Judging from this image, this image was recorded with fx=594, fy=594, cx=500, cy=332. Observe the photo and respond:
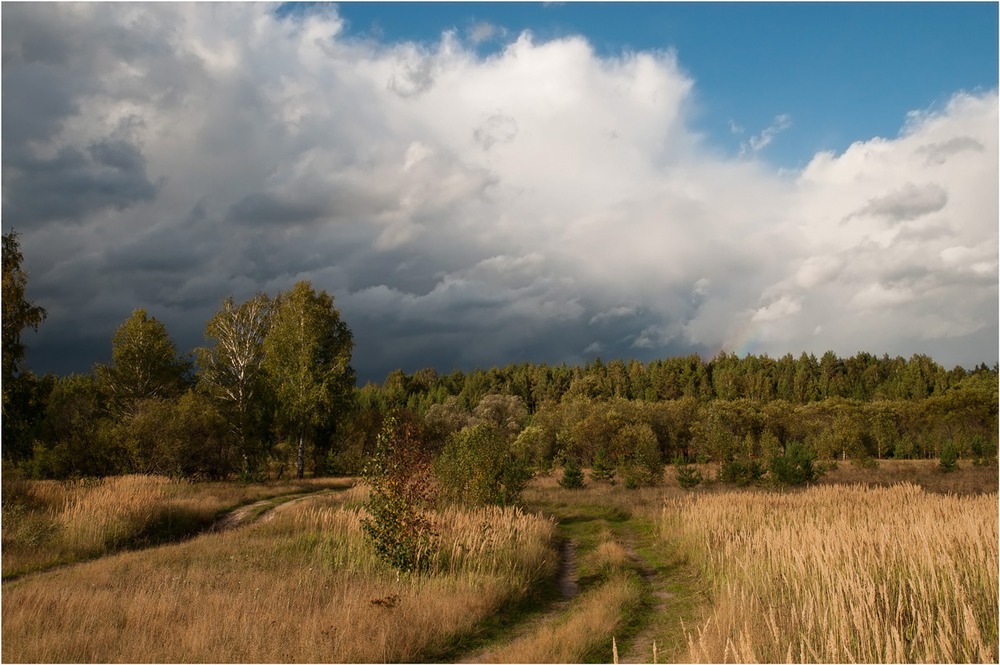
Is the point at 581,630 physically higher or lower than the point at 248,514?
higher

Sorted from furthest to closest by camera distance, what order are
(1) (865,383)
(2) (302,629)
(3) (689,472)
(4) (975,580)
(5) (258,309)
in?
(1) (865,383)
(5) (258,309)
(3) (689,472)
(4) (975,580)
(2) (302,629)

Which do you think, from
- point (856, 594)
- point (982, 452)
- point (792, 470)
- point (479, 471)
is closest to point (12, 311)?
point (479, 471)

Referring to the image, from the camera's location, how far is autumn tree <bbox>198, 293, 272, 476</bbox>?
1567 inches

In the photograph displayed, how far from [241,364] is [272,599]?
33759mm

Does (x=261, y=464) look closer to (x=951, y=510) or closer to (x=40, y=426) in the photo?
(x=40, y=426)

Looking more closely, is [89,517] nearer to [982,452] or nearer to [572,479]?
[572,479]

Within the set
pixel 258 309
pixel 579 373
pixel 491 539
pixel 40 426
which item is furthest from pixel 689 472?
pixel 579 373

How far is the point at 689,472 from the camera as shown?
3653 cm

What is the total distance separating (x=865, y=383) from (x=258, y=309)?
12482cm

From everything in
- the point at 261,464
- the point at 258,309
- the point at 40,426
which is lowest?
the point at 261,464

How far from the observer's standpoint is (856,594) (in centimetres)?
771

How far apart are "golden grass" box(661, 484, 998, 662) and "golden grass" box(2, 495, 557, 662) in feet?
13.5

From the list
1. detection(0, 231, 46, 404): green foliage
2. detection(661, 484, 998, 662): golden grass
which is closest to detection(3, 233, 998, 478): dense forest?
detection(0, 231, 46, 404): green foliage

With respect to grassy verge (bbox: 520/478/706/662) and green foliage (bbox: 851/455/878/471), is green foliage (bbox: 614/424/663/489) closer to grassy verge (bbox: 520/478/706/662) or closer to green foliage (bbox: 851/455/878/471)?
grassy verge (bbox: 520/478/706/662)
